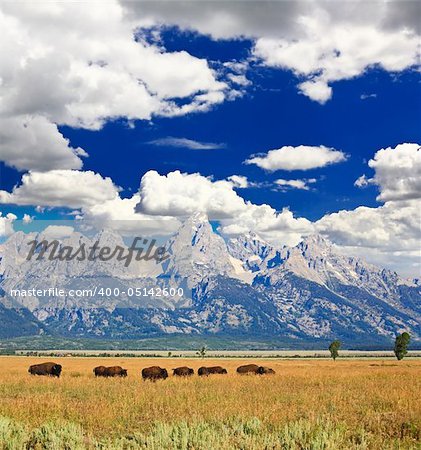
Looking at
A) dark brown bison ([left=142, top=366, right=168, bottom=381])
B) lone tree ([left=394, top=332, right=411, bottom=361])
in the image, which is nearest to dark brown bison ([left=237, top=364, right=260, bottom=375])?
dark brown bison ([left=142, top=366, right=168, bottom=381])

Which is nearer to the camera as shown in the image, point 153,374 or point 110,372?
point 153,374

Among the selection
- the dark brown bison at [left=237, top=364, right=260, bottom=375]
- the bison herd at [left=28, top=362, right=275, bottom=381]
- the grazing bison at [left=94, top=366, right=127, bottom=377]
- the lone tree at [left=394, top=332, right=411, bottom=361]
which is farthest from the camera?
Answer: the lone tree at [left=394, top=332, right=411, bottom=361]

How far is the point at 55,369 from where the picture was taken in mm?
52656

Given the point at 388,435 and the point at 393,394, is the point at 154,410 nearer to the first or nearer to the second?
the point at 388,435

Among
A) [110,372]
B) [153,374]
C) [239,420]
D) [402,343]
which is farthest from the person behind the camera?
[402,343]

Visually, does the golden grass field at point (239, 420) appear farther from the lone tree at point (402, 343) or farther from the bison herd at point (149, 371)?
the lone tree at point (402, 343)

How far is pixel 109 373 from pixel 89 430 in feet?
111

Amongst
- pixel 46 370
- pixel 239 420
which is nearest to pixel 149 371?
pixel 46 370

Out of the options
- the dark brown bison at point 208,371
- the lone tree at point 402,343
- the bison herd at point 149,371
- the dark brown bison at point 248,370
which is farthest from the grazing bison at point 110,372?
the lone tree at point 402,343

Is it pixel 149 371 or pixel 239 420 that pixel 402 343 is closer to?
pixel 149 371

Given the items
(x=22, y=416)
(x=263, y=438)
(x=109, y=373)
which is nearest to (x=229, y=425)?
(x=263, y=438)

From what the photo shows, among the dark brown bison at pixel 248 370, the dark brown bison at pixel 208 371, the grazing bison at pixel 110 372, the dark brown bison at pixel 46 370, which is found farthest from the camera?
the dark brown bison at pixel 248 370

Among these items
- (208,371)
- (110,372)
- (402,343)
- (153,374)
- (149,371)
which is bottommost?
(402,343)

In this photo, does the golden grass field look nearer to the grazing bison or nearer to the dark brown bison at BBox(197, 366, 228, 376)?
the grazing bison
